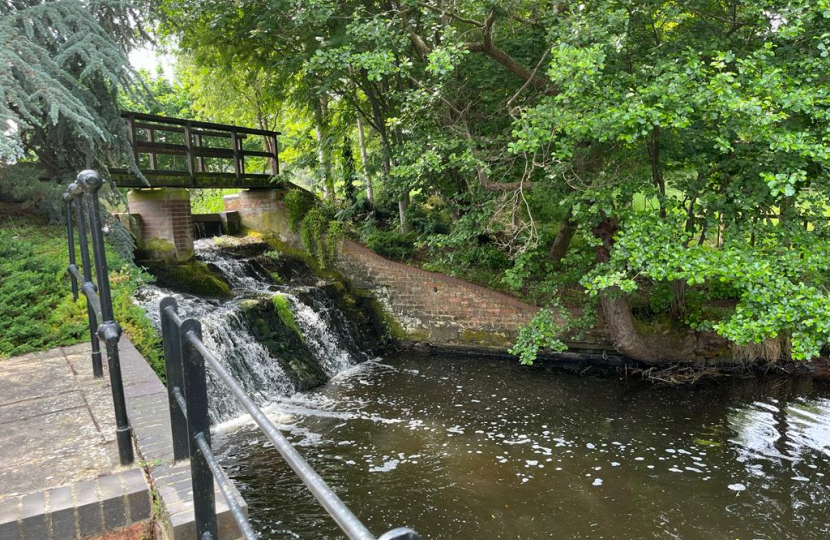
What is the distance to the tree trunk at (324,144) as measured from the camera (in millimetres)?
9966

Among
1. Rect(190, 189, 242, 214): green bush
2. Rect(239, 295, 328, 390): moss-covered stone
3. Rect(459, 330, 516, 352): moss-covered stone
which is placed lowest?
Rect(459, 330, 516, 352): moss-covered stone

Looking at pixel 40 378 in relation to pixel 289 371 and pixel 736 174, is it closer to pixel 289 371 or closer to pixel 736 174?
pixel 289 371

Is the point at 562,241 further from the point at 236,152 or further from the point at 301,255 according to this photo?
the point at 236,152

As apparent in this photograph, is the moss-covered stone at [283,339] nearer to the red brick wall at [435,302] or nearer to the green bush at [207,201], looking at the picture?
the red brick wall at [435,302]

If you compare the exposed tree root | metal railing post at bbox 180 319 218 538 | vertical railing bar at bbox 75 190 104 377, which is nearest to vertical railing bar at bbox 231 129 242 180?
vertical railing bar at bbox 75 190 104 377

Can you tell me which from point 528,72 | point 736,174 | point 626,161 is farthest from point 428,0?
point 736,174

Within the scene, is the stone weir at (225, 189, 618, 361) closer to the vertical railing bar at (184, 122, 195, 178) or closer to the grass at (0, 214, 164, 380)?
the vertical railing bar at (184, 122, 195, 178)

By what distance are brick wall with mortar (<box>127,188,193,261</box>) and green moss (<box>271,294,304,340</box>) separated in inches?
78.0

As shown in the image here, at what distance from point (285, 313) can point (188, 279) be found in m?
1.76

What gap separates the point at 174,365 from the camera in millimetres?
1959

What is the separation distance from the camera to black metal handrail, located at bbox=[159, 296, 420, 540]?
0.82 meters

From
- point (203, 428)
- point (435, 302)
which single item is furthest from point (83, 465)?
point (435, 302)

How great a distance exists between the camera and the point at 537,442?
5621 millimetres

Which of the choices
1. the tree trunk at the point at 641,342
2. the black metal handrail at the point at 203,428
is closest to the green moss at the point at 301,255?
the tree trunk at the point at 641,342
